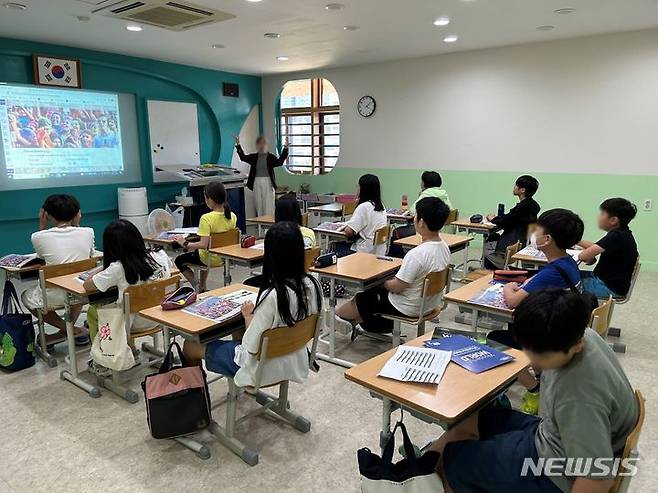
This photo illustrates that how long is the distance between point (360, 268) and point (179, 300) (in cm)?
Result: 127

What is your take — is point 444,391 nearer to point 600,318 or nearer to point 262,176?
point 600,318

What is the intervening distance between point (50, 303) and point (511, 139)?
18.8 ft

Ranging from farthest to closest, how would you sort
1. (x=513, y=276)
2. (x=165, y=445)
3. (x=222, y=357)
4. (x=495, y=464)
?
(x=513, y=276) < (x=165, y=445) < (x=222, y=357) < (x=495, y=464)

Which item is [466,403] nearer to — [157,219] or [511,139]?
[157,219]

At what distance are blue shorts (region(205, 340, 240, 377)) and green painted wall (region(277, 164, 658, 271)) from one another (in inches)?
207

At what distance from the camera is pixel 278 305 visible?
2.07m

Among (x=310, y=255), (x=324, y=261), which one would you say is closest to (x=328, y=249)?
(x=310, y=255)

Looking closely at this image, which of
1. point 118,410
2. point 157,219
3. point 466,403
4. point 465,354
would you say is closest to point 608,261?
point 465,354

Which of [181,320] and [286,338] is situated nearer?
[286,338]

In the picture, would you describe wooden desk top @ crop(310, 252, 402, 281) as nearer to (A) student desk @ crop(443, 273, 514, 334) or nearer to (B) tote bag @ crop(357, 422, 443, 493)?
(A) student desk @ crop(443, 273, 514, 334)

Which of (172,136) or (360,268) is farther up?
(172,136)

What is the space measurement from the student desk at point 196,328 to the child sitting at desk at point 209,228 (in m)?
1.79

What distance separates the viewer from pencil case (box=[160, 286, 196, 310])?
2.43 meters


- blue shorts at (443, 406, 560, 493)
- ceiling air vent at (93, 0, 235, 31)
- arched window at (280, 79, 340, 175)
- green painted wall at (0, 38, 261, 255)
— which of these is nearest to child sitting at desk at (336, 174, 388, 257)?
ceiling air vent at (93, 0, 235, 31)
